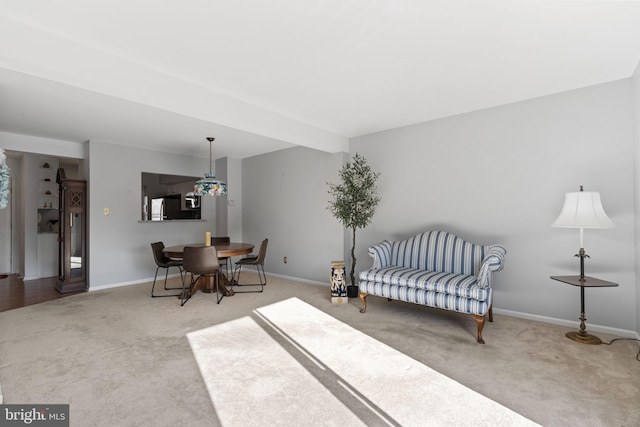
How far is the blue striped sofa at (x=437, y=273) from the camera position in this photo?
3.08 metres

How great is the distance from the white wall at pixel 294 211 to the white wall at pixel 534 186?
4.31ft

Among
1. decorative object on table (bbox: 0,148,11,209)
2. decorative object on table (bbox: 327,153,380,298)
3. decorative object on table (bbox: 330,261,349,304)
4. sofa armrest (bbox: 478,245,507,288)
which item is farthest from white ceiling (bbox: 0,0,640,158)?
decorative object on table (bbox: 330,261,349,304)

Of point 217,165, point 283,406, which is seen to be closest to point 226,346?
point 283,406

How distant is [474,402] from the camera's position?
201 centimetres

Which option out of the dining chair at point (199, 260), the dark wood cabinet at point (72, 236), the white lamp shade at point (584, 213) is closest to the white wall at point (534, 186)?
the white lamp shade at point (584, 213)

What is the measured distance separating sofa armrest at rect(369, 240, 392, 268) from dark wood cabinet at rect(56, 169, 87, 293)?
465 centimetres

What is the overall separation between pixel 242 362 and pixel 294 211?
11.8 ft

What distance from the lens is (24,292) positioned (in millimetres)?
4930

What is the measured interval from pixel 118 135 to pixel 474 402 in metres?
5.59

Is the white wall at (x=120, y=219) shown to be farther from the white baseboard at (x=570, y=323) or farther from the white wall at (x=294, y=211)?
the white baseboard at (x=570, y=323)

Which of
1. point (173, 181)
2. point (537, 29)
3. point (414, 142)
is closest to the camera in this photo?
point (537, 29)

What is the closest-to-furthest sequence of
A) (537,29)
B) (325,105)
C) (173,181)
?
1. (537,29)
2. (325,105)
3. (173,181)

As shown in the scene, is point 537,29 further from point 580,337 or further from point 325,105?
point 580,337

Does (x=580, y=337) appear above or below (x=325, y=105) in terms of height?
below
